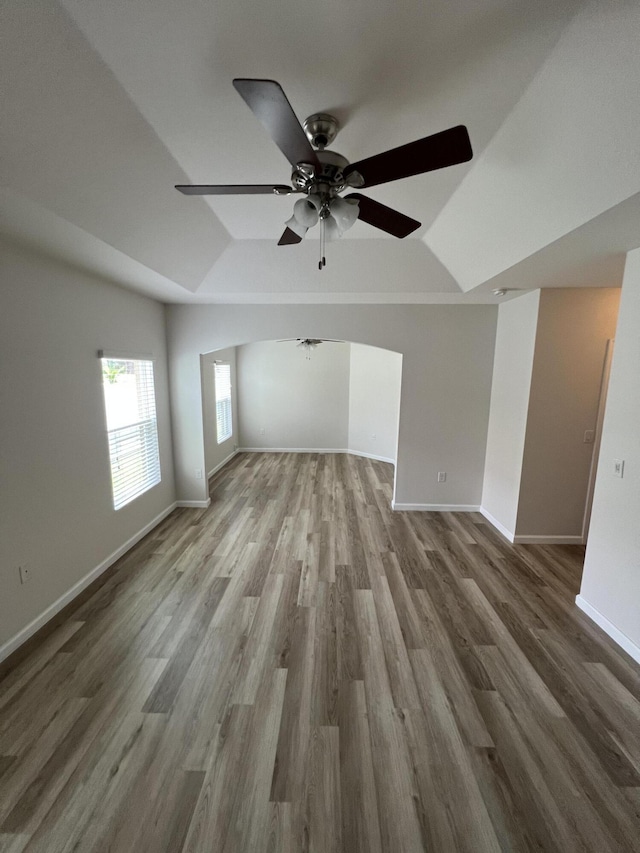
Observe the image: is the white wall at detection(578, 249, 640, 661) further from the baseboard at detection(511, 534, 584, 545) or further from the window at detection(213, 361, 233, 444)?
the window at detection(213, 361, 233, 444)

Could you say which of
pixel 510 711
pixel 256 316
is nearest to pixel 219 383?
pixel 256 316

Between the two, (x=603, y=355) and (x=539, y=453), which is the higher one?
(x=603, y=355)

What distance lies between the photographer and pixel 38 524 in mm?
2250

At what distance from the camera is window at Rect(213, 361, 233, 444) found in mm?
5902

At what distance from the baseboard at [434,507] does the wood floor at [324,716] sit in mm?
1204

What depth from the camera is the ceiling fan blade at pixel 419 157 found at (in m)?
1.10

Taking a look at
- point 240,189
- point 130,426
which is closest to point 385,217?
point 240,189

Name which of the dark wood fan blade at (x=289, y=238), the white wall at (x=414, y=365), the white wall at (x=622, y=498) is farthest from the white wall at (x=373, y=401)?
the dark wood fan blade at (x=289, y=238)

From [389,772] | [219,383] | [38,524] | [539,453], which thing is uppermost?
[219,383]

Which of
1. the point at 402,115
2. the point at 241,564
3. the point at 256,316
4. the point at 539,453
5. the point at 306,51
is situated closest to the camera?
the point at 306,51

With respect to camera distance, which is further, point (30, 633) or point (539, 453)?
point (539, 453)

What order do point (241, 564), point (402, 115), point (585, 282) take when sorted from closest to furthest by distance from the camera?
point (402, 115) → point (585, 282) → point (241, 564)

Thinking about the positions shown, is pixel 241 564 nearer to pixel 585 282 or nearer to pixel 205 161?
pixel 205 161

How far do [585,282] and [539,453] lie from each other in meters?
1.60
